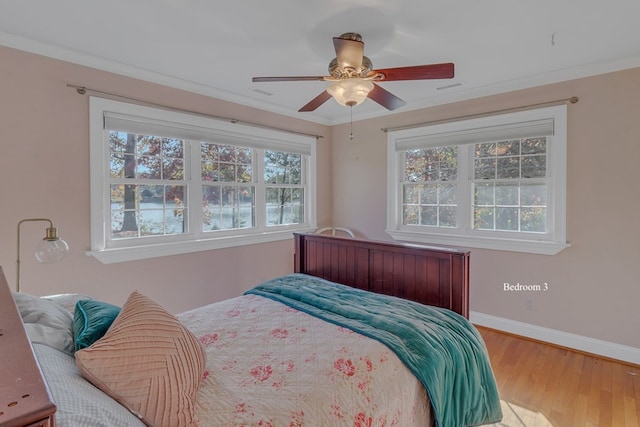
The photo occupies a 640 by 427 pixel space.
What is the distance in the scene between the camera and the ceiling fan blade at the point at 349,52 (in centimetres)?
186

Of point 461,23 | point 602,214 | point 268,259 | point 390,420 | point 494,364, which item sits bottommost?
point 494,364

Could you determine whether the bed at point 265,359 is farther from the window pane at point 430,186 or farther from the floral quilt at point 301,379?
the window pane at point 430,186

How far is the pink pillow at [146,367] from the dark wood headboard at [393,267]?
5.45 feet

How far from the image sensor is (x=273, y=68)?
110 inches

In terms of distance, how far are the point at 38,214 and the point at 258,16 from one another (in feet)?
7.11

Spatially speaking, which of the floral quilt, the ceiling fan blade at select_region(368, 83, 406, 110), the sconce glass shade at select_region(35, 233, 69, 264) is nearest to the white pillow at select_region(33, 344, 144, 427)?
the floral quilt

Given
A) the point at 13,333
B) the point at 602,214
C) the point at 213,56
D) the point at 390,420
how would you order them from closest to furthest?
1. the point at 13,333
2. the point at 390,420
3. the point at 213,56
4. the point at 602,214

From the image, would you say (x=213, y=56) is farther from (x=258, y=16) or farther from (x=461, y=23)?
(x=461, y=23)

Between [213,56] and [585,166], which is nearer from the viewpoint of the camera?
[213,56]

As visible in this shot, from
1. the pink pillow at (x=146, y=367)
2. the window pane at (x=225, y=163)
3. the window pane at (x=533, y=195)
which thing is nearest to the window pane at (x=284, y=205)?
the window pane at (x=225, y=163)

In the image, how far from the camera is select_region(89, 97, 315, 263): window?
273cm

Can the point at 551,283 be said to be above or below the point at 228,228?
below

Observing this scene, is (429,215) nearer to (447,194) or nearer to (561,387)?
(447,194)

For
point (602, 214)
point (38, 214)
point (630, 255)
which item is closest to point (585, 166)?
point (602, 214)
